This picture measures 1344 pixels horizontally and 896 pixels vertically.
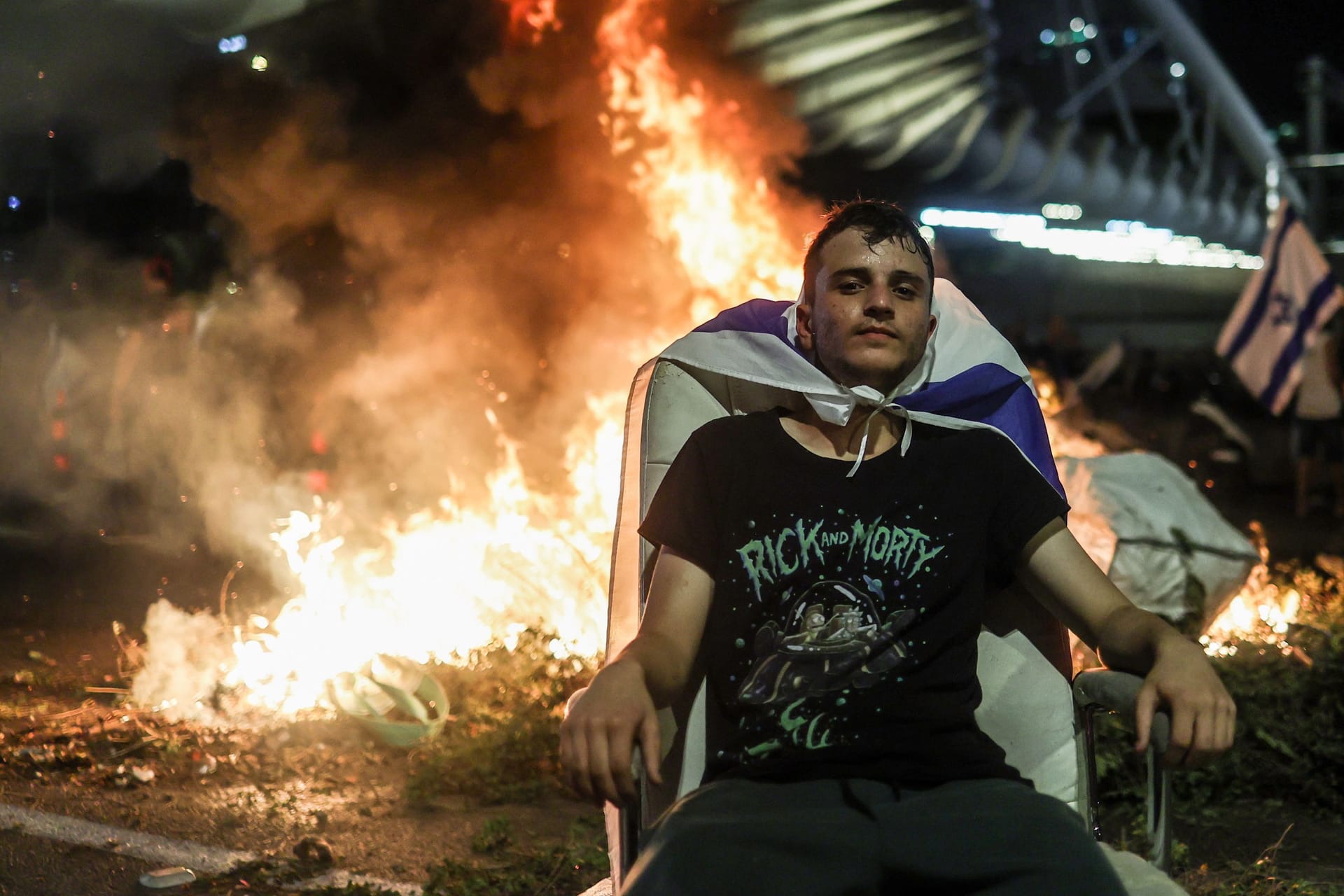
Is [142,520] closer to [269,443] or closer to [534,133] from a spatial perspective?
[269,443]

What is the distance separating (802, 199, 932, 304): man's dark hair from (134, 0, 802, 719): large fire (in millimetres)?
2772

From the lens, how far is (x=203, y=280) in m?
6.91

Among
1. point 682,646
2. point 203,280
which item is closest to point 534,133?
point 203,280

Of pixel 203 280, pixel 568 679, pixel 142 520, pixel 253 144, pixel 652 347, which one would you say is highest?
pixel 253 144

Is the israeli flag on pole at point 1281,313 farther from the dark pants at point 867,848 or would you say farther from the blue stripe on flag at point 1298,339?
the dark pants at point 867,848

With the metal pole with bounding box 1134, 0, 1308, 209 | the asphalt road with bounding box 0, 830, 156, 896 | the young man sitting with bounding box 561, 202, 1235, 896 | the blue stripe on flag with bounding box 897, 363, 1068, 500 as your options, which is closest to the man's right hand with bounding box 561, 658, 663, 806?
the young man sitting with bounding box 561, 202, 1235, 896

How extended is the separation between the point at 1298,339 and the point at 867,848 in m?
9.04

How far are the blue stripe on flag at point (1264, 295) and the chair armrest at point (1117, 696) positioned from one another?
8185 mm

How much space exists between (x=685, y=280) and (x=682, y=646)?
4.79 m

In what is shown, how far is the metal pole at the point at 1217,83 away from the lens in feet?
63.8

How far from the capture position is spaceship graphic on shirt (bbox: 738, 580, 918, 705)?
2.52m

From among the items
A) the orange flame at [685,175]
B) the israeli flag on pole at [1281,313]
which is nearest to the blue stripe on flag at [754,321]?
the orange flame at [685,175]

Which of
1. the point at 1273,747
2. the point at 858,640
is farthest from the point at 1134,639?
the point at 1273,747

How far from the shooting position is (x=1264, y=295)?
32.4ft
